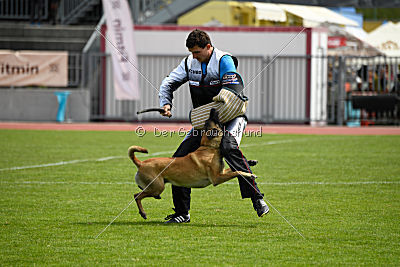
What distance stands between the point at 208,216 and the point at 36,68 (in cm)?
1803

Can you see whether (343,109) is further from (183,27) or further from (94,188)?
(94,188)

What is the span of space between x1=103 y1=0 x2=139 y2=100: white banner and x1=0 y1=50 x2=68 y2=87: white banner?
2.21 metres

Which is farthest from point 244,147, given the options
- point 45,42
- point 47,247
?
point 45,42

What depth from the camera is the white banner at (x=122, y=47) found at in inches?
926

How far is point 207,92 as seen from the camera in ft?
26.2

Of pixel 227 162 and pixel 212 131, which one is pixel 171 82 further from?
pixel 227 162

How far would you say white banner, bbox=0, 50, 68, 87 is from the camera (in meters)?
25.1

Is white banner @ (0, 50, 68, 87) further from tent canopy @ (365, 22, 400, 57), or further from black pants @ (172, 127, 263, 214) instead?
black pants @ (172, 127, 263, 214)

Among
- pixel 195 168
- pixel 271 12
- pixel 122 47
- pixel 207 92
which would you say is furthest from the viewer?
pixel 271 12

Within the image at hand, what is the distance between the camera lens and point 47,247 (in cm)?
670

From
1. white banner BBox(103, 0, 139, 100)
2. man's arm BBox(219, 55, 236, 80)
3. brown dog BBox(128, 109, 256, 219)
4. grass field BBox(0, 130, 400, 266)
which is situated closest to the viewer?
grass field BBox(0, 130, 400, 266)

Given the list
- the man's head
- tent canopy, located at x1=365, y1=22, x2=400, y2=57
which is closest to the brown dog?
the man's head

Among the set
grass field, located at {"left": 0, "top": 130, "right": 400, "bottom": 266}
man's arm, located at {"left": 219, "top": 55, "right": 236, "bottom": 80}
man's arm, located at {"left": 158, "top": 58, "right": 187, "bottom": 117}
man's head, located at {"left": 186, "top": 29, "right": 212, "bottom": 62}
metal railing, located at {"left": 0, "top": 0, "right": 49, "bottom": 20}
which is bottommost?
grass field, located at {"left": 0, "top": 130, "right": 400, "bottom": 266}

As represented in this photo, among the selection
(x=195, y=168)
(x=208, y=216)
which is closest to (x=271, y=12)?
(x=208, y=216)
